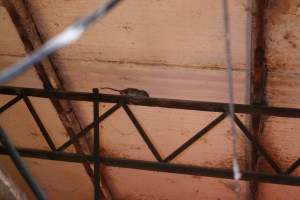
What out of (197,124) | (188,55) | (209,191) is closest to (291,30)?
(188,55)

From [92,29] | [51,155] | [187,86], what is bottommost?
[51,155]

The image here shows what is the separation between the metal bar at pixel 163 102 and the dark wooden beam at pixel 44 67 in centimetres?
16

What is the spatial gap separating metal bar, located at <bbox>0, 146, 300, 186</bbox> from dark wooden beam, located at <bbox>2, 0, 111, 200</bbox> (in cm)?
54

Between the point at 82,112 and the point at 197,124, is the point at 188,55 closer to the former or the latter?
the point at 197,124

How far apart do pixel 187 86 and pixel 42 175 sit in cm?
340

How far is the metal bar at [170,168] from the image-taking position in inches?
147

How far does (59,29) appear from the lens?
375 cm

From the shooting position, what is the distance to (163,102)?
3.84 metres

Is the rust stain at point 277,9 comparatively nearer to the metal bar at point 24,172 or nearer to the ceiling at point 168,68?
the ceiling at point 168,68

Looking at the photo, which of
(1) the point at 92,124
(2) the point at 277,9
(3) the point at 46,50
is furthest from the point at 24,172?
(1) the point at 92,124

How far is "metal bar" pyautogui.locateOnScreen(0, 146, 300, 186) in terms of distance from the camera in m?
3.74

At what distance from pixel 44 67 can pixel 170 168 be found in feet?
5.21

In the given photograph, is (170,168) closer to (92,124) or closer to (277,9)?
(92,124)

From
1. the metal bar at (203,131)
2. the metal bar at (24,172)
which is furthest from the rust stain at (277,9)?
the metal bar at (24,172)
